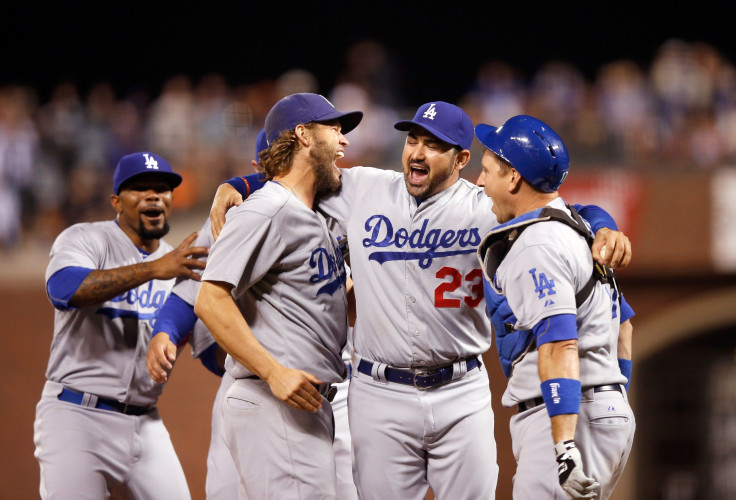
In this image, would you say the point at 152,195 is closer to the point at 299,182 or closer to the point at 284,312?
the point at 299,182

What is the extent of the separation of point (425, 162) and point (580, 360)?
4.02 feet

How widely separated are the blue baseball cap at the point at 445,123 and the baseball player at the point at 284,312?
1.31 feet

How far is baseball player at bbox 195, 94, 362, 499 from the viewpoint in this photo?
3.33 metres

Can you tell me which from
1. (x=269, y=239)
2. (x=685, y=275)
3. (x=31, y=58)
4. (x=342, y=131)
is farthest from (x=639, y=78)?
(x=31, y=58)

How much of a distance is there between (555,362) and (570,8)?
1088cm

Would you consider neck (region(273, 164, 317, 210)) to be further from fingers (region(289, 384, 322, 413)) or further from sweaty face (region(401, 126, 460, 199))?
fingers (region(289, 384, 322, 413))

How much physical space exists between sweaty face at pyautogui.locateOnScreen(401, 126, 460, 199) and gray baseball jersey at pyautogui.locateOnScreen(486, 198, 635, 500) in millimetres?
769

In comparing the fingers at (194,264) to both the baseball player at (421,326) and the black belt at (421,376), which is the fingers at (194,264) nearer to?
the baseball player at (421,326)

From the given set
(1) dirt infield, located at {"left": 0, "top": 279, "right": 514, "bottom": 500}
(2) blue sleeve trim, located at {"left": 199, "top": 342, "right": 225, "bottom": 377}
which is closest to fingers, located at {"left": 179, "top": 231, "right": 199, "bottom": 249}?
(2) blue sleeve trim, located at {"left": 199, "top": 342, "right": 225, "bottom": 377}

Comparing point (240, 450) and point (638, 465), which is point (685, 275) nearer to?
point (638, 465)

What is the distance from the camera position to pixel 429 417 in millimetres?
3695

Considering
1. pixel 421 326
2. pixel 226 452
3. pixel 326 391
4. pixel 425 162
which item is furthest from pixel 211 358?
pixel 425 162

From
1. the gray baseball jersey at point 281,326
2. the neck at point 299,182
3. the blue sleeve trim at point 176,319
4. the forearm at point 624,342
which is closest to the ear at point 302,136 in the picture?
the neck at point 299,182

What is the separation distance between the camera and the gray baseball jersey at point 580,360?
3.05 m
